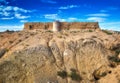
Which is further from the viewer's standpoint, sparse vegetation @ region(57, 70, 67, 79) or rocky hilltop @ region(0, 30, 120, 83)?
sparse vegetation @ region(57, 70, 67, 79)

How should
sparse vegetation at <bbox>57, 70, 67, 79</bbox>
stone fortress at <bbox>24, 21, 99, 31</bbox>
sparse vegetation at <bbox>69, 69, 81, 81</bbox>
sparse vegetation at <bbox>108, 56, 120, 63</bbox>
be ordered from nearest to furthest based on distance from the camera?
sparse vegetation at <bbox>57, 70, 67, 79</bbox>
sparse vegetation at <bbox>69, 69, 81, 81</bbox>
sparse vegetation at <bbox>108, 56, 120, 63</bbox>
stone fortress at <bbox>24, 21, 99, 31</bbox>

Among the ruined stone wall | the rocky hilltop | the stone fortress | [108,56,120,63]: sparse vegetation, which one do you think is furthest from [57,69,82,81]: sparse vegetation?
the ruined stone wall

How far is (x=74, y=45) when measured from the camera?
3762 centimetres

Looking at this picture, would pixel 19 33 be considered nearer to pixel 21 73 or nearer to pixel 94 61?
pixel 21 73

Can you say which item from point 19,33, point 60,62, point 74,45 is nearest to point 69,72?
point 60,62

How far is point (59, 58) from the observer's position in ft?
118

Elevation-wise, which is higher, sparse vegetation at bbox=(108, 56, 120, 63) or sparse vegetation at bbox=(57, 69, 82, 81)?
sparse vegetation at bbox=(108, 56, 120, 63)

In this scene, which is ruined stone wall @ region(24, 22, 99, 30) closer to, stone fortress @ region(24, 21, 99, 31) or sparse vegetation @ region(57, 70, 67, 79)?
stone fortress @ region(24, 21, 99, 31)

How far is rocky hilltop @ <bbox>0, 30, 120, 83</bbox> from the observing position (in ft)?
108

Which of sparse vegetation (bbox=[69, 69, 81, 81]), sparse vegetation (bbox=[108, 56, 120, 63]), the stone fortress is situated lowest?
sparse vegetation (bbox=[69, 69, 81, 81])

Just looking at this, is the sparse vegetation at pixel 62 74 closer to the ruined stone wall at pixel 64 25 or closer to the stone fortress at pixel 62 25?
the stone fortress at pixel 62 25

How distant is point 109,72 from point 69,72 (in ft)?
18.8

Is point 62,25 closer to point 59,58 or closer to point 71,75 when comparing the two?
A: point 59,58

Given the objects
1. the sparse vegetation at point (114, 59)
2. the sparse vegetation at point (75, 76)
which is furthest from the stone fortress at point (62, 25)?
the sparse vegetation at point (75, 76)
